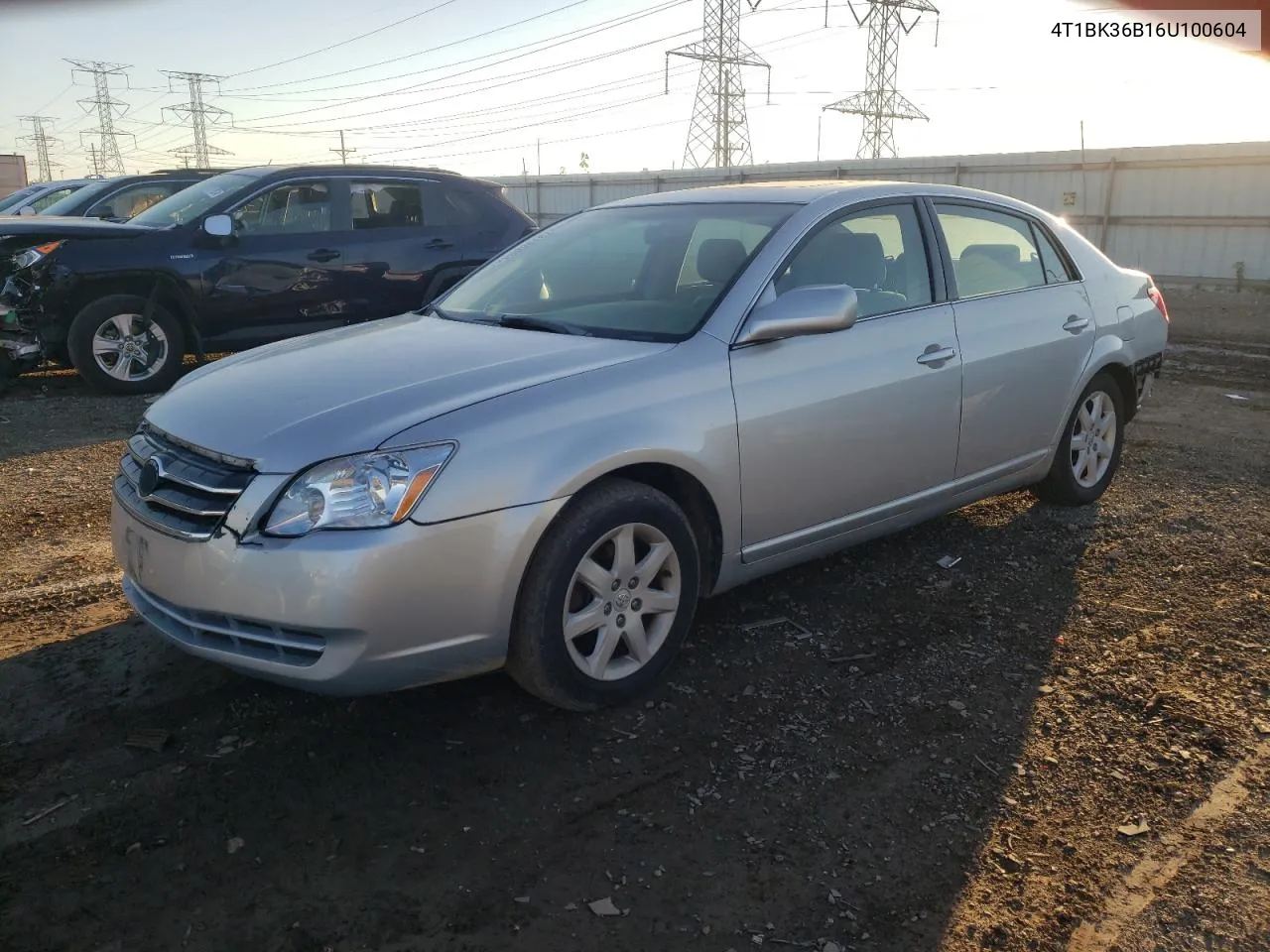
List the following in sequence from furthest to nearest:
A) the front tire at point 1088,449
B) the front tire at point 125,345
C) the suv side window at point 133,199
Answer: the suv side window at point 133,199
the front tire at point 125,345
the front tire at point 1088,449

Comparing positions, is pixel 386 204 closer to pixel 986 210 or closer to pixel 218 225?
pixel 218 225

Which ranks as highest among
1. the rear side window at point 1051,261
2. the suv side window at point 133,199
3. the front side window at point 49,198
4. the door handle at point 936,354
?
the front side window at point 49,198

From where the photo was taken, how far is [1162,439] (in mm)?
7074

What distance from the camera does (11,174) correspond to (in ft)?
131

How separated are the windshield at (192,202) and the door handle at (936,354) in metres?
6.50

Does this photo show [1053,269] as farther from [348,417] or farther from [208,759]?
[208,759]

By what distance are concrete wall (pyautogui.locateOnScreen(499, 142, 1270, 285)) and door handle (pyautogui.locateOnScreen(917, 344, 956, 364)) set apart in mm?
14518

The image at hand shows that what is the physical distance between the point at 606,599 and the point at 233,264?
6.34 m

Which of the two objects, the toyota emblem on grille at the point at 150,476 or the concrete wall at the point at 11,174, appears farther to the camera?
the concrete wall at the point at 11,174

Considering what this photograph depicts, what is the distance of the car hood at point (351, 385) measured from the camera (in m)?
2.92

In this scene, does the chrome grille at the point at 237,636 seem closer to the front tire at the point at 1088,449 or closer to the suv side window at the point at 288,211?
the front tire at the point at 1088,449

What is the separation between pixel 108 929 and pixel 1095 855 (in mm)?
2374

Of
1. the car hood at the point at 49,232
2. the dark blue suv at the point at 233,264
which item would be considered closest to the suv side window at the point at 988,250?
the dark blue suv at the point at 233,264

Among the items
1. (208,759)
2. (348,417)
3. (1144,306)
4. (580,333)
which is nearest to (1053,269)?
(1144,306)
